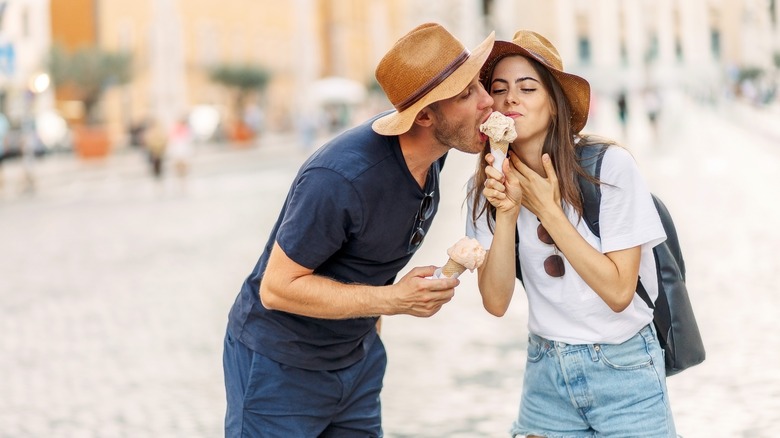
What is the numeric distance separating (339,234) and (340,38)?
6992cm

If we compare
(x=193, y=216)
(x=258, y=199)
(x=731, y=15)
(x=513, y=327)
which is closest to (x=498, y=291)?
(x=513, y=327)

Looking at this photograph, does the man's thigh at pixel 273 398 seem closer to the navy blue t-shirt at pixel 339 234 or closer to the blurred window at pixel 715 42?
the navy blue t-shirt at pixel 339 234

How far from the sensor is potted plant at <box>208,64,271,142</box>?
53.3 m

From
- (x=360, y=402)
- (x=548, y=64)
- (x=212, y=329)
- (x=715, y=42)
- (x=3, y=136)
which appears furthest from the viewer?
(x=715, y=42)

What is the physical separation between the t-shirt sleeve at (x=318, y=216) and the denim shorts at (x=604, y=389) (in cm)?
64

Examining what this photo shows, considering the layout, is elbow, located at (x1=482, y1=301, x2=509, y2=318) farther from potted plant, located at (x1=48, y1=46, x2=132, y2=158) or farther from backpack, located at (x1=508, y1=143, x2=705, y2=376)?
potted plant, located at (x1=48, y1=46, x2=132, y2=158)

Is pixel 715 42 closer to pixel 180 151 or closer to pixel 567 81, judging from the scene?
pixel 180 151

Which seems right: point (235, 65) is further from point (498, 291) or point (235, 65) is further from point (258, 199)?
point (498, 291)

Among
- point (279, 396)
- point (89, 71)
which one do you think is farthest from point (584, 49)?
point (279, 396)

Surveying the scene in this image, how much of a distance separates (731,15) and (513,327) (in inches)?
4379

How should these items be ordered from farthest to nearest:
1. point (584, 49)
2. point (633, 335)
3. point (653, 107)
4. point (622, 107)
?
point (584, 49), point (622, 107), point (653, 107), point (633, 335)

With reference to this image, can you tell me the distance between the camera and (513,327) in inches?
333

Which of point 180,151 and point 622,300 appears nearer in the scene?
point 622,300

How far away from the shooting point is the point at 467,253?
299 centimetres
